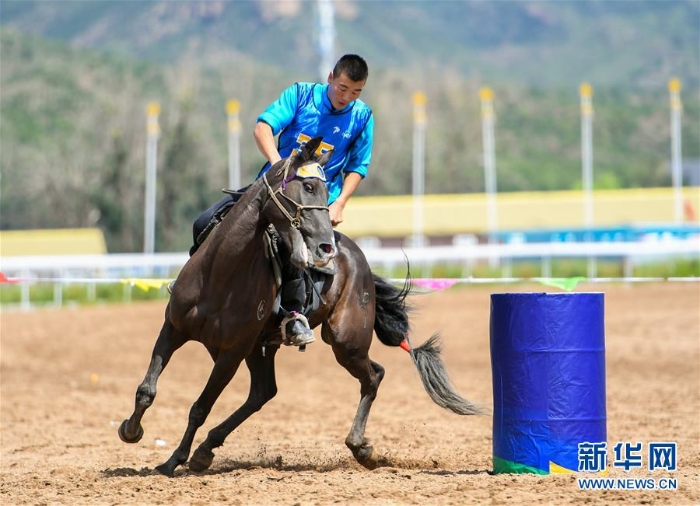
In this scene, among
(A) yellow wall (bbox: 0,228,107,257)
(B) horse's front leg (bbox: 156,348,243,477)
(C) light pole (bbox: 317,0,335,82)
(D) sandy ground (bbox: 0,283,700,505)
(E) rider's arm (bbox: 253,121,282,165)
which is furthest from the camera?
(A) yellow wall (bbox: 0,228,107,257)

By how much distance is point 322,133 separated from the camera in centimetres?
831

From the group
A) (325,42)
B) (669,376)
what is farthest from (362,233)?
(669,376)

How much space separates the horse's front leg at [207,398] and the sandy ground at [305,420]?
113 millimetres

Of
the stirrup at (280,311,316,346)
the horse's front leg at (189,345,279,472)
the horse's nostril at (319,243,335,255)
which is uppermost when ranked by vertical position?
the horse's nostril at (319,243,335,255)

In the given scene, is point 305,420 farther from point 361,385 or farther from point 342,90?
point 342,90

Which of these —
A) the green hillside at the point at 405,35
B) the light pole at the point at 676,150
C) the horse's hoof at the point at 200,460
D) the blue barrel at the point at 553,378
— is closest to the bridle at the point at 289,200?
the blue barrel at the point at 553,378

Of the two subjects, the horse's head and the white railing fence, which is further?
the white railing fence

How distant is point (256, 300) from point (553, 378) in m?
2.01

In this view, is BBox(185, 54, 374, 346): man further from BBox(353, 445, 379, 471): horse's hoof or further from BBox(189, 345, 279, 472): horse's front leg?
BBox(353, 445, 379, 471): horse's hoof

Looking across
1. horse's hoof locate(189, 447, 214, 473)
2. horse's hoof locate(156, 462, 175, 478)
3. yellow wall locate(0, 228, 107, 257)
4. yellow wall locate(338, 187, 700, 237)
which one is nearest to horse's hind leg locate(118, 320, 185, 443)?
horse's hoof locate(156, 462, 175, 478)

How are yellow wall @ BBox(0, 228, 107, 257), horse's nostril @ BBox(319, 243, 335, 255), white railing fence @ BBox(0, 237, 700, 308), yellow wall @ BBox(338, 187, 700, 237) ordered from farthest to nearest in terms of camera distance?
yellow wall @ BBox(338, 187, 700, 237)
yellow wall @ BBox(0, 228, 107, 257)
white railing fence @ BBox(0, 237, 700, 308)
horse's nostril @ BBox(319, 243, 335, 255)

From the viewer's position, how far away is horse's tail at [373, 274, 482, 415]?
9.01m

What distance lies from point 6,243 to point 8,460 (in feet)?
102

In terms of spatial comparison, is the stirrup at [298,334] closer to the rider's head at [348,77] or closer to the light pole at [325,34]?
the rider's head at [348,77]
